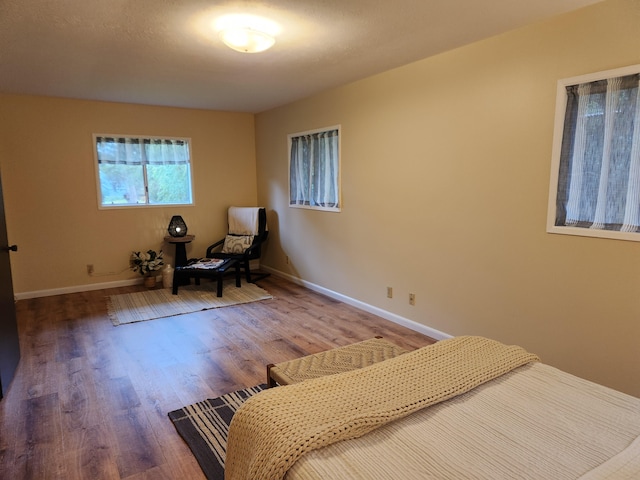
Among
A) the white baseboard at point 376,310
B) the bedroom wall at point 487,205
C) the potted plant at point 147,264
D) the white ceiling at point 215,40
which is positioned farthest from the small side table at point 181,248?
the bedroom wall at point 487,205

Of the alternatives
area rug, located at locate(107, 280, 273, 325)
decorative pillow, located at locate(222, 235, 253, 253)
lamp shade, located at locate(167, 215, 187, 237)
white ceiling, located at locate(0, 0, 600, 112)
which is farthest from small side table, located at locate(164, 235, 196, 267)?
white ceiling, located at locate(0, 0, 600, 112)

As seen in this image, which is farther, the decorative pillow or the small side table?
the decorative pillow

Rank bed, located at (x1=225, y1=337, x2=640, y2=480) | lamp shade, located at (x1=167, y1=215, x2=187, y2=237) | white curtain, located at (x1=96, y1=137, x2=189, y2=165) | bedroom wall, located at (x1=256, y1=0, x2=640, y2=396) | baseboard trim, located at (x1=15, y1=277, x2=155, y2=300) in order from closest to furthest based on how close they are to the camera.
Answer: bed, located at (x1=225, y1=337, x2=640, y2=480) → bedroom wall, located at (x1=256, y1=0, x2=640, y2=396) → baseboard trim, located at (x1=15, y1=277, x2=155, y2=300) → white curtain, located at (x1=96, y1=137, x2=189, y2=165) → lamp shade, located at (x1=167, y1=215, x2=187, y2=237)

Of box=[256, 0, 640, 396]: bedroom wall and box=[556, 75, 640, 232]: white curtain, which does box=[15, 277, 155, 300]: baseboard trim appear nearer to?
box=[256, 0, 640, 396]: bedroom wall

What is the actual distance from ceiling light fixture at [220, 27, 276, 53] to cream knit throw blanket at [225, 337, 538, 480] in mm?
2108

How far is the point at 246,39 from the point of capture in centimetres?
252

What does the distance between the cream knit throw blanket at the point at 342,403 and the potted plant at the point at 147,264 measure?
4175 mm

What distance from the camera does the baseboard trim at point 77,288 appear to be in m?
4.68

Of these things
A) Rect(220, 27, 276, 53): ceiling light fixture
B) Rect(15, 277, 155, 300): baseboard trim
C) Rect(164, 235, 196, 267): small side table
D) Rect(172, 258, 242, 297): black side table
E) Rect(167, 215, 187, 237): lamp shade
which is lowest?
Rect(15, 277, 155, 300): baseboard trim

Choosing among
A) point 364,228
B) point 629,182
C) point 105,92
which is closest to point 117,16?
point 105,92

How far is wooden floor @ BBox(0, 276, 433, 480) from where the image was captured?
1.99m

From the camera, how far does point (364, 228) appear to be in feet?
13.3

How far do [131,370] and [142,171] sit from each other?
3154 mm

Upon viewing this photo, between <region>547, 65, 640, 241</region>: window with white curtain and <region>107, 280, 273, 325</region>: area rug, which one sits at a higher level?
<region>547, 65, 640, 241</region>: window with white curtain
